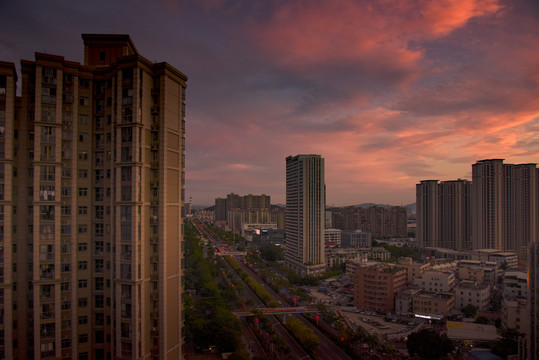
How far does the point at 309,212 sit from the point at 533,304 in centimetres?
2643

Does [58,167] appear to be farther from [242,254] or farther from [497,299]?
[242,254]

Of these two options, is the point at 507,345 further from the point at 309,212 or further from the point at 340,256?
the point at 340,256

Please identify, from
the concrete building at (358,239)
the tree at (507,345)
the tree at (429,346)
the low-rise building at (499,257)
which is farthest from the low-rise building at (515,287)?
the concrete building at (358,239)

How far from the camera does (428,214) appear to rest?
194 ft

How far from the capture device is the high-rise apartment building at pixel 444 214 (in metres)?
55.5

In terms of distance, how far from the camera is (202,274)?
108ft

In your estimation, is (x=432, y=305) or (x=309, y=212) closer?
(x=432, y=305)

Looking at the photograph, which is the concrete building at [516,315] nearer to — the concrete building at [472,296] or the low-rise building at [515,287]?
the low-rise building at [515,287]

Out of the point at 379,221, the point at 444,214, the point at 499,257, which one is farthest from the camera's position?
the point at 379,221

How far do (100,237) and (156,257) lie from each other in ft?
5.79

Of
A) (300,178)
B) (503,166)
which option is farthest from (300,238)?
(503,166)

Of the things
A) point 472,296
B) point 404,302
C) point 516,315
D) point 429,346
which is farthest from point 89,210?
point 472,296

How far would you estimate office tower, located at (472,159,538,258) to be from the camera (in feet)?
157

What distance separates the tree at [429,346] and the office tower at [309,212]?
2276cm
